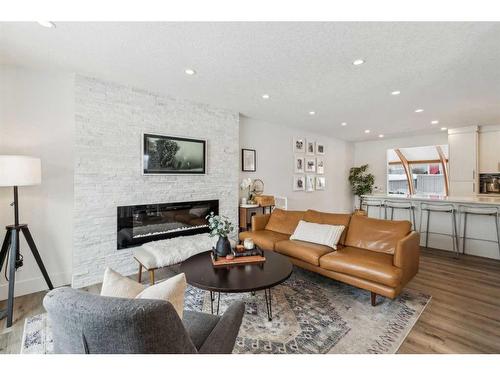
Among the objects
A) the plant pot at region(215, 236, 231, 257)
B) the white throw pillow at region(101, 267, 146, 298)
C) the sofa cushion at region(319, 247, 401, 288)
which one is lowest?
the sofa cushion at region(319, 247, 401, 288)

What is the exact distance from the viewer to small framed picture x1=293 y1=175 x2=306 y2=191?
18.9 feet

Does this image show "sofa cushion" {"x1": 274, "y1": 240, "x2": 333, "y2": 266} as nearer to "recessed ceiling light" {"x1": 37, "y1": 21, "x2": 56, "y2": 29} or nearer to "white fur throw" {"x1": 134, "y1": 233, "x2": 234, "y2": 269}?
"white fur throw" {"x1": 134, "y1": 233, "x2": 234, "y2": 269}

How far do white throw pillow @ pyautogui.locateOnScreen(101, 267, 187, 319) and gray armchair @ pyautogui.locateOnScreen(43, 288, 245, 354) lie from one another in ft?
0.57

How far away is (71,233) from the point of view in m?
2.92

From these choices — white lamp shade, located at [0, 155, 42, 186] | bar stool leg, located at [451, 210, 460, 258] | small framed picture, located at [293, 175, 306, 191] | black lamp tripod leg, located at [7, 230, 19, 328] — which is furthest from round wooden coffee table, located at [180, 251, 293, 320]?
bar stool leg, located at [451, 210, 460, 258]

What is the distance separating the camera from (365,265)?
241 cm

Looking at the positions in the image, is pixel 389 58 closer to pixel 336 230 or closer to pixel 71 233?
pixel 336 230

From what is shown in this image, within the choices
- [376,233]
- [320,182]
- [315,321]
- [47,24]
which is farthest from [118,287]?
[320,182]

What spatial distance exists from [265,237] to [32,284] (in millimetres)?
2804

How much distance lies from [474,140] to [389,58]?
4587mm

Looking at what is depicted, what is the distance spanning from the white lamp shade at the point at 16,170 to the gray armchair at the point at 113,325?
1.83m

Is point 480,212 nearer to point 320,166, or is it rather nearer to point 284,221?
point 284,221

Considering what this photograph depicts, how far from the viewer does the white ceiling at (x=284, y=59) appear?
1967 millimetres
